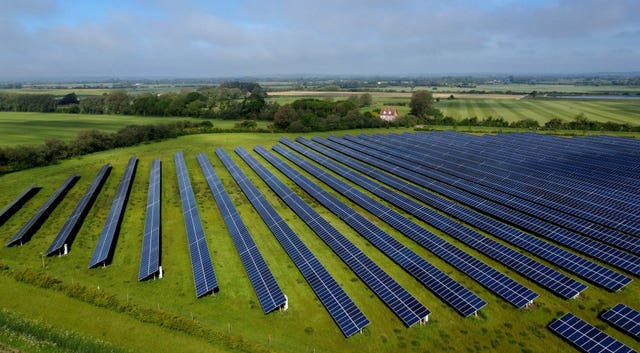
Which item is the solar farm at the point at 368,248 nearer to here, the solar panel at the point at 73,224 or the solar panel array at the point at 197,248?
the solar panel array at the point at 197,248

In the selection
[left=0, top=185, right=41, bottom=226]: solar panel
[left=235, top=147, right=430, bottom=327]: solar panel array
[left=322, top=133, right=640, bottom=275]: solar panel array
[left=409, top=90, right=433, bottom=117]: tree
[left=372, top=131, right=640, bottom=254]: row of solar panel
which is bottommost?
[left=0, top=185, right=41, bottom=226]: solar panel

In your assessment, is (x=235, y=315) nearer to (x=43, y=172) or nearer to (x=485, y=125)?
(x=43, y=172)

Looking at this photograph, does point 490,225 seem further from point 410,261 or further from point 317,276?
point 317,276

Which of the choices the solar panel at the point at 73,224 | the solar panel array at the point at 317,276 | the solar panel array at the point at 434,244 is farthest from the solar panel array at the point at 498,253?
the solar panel at the point at 73,224

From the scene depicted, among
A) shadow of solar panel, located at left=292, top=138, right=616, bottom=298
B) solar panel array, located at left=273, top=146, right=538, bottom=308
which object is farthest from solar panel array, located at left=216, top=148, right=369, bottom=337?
shadow of solar panel, located at left=292, top=138, right=616, bottom=298

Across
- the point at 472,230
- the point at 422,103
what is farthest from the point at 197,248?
the point at 422,103

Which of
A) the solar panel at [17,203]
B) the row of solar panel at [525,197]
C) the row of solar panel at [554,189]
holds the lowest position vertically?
the solar panel at [17,203]

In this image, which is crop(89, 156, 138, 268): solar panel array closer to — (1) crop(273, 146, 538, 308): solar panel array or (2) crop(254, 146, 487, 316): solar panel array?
(2) crop(254, 146, 487, 316): solar panel array
